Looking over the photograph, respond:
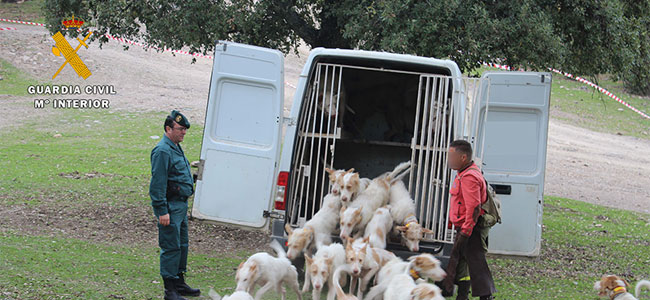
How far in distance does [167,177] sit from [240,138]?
128 centimetres

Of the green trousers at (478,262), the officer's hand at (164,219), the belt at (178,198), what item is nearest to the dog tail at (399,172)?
the green trousers at (478,262)

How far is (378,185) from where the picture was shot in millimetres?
7496

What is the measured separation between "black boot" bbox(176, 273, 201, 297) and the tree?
418 cm

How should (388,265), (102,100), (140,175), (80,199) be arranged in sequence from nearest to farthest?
(388,265), (80,199), (140,175), (102,100)

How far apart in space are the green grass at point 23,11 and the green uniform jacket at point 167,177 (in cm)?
2375

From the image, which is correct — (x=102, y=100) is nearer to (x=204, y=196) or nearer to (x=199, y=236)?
(x=199, y=236)

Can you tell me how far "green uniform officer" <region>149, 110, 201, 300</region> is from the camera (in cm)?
634

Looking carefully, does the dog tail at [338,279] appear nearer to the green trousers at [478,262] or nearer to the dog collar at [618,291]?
the green trousers at [478,262]

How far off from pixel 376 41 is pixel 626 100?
21.6 metres

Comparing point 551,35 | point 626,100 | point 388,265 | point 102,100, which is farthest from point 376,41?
point 626,100

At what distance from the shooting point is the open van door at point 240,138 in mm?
7391

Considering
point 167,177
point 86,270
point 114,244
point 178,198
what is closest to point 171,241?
point 178,198

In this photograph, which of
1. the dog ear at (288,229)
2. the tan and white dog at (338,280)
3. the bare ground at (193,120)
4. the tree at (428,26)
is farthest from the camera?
the bare ground at (193,120)

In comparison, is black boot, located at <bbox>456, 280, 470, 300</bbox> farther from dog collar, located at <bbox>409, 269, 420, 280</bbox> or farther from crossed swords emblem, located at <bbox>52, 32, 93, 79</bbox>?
crossed swords emblem, located at <bbox>52, 32, 93, 79</bbox>
